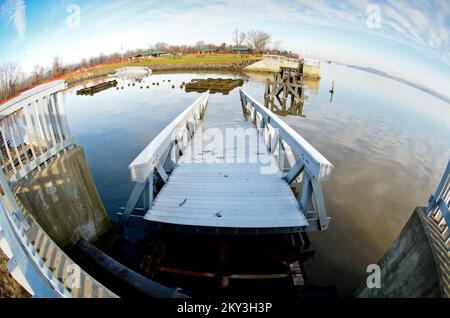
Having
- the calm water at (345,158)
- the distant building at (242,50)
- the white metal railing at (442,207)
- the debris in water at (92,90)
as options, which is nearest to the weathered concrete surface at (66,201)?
the calm water at (345,158)

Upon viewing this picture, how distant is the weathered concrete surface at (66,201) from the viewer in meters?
2.92

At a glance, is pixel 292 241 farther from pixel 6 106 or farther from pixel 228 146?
pixel 6 106

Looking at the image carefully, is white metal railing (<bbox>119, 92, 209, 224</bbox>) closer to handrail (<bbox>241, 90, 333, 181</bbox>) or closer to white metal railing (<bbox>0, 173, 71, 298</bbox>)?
white metal railing (<bbox>0, 173, 71, 298</bbox>)

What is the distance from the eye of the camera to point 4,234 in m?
1.83

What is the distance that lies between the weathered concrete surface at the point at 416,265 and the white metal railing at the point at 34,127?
4.54 m

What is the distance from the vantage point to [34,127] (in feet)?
10.3

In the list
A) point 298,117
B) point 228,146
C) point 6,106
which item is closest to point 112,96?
point 298,117

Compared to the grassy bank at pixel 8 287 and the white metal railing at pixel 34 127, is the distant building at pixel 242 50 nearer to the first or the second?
the white metal railing at pixel 34 127

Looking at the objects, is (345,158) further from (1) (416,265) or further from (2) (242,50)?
(2) (242,50)

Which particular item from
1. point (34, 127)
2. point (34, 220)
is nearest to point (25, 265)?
point (34, 220)

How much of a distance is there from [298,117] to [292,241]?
44.6 feet

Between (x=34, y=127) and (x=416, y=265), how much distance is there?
5.01m

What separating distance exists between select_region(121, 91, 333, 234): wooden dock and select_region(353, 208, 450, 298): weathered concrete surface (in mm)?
1142
